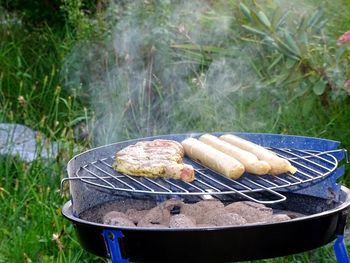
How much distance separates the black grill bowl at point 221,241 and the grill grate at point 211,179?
19 cm

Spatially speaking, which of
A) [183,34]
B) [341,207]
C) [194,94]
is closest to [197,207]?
[341,207]

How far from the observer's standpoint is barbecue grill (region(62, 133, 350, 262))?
223 centimetres

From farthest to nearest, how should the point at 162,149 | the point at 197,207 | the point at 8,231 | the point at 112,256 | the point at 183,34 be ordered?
the point at 183,34 → the point at 8,231 → the point at 162,149 → the point at 197,207 → the point at 112,256

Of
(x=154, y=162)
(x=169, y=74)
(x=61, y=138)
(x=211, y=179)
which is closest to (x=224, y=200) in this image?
(x=211, y=179)

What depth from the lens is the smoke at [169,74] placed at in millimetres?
4543

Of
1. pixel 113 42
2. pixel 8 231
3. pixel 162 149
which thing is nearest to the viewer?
pixel 162 149

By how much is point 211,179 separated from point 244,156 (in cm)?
13

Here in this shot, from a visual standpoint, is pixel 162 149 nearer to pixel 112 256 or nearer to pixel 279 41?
pixel 112 256

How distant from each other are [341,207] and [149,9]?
3247 millimetres

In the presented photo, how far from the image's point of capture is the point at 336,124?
4152mm

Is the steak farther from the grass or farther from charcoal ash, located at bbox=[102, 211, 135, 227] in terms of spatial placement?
the grass

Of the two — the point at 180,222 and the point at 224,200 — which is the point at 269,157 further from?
the point at 180,222

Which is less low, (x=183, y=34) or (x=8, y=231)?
(x=183, y=34)

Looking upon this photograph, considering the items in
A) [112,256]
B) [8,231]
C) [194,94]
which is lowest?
[8,231]
